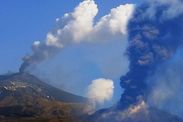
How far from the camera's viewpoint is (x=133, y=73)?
A: 200 metres

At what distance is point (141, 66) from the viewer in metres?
195

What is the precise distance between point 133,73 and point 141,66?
21.8 ft
